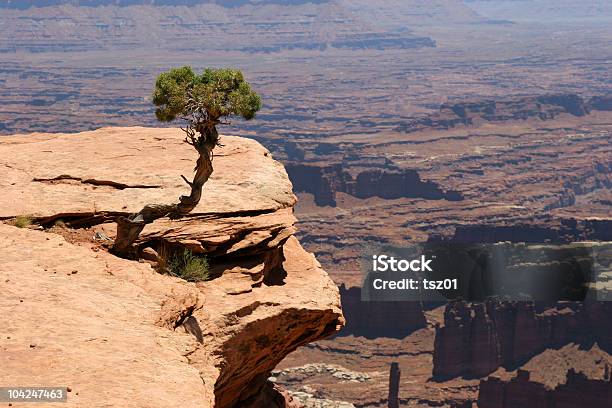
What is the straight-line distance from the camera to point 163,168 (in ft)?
82.3

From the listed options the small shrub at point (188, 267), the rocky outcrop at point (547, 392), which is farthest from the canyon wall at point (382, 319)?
the small shrub at point (188, 267)

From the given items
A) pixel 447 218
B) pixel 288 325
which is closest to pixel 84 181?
pixel 288 325

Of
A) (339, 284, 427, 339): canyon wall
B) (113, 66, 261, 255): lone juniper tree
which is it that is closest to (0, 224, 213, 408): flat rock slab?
(113, 66, 261, 255): lone juniper tree

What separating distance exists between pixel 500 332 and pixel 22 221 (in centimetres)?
8053

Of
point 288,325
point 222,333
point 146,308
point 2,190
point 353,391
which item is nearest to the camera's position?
point 146,308

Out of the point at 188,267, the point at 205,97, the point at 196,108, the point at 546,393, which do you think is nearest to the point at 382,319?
the point at 546,393

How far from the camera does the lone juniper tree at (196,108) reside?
19922 millimetres

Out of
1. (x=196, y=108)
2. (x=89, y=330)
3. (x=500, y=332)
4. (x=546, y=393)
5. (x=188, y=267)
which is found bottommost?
(x=500, y=332)

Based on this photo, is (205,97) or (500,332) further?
(500,332)

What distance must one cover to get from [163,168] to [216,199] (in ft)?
8.17

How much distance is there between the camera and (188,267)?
69.2ft

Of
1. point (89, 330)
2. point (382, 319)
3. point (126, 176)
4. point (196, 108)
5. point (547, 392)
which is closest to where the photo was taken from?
point (89, 330)

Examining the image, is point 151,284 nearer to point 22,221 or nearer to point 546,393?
point 22,221

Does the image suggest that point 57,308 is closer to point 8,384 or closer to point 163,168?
point 8,384
